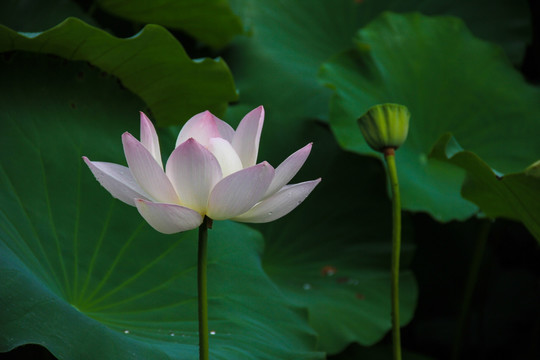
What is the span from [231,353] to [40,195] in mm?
331

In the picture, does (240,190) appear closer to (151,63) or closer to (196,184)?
(196,184)

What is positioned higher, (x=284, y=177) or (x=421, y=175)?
(x=284, y=177)

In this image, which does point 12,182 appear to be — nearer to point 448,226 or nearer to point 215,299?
point 215,299

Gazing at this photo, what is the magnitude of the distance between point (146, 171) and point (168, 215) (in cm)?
4

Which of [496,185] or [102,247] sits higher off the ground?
[496,185]

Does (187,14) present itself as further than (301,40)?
No

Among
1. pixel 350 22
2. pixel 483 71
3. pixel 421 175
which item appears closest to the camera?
pixel 421 175

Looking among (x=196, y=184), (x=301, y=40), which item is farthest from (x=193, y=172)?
(x=301, y=40)

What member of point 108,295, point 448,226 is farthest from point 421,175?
point 108,295

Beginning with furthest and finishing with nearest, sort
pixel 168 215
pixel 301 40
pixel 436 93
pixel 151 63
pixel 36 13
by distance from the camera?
pixel 301 40 → pixel 436 93 → pixel 36 13 → pixel 151 63 → pixel 168 215

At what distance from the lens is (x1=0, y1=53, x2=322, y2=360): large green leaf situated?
723mm

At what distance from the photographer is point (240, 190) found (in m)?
0.47

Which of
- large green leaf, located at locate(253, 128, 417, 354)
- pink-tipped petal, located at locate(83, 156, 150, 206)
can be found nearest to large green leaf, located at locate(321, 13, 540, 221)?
large green leaf, located at locate(253, 128, 417, 354)

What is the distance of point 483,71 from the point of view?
1.51 metres
